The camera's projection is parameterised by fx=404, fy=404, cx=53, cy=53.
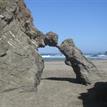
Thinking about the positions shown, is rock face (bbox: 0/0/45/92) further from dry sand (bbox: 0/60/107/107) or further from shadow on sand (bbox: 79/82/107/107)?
shadow on sand (bbox: 79/82/107/107)

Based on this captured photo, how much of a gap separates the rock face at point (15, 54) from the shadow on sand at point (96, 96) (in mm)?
3335

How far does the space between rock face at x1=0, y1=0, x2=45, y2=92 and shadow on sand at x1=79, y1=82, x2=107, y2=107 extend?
3335 mm

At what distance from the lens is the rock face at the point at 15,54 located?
2353 centimetres

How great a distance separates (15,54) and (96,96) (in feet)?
17.8

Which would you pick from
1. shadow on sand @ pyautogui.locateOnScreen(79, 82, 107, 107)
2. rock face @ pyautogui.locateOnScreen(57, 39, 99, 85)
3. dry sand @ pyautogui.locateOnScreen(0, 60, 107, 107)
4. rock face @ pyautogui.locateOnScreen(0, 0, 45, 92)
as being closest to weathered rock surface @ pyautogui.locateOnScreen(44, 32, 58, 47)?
rock face @ pyautogui.locateOnScreen(57, 39, 99, 85)

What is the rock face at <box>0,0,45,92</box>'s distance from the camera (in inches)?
926

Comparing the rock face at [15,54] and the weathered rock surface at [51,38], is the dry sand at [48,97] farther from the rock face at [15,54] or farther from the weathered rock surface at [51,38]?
the weathered rock surface at [51,38]

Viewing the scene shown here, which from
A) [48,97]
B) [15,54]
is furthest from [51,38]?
[48,97]

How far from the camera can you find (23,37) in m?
25.4

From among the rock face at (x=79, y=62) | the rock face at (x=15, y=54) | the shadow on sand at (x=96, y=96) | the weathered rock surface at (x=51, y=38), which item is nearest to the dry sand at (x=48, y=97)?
the shadow on sand at (x=96, y=96)

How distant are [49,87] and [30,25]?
173 inches

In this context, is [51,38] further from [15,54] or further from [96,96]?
[96,96]

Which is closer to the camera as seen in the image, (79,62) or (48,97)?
(48,97)

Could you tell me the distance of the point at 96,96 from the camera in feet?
78.1
